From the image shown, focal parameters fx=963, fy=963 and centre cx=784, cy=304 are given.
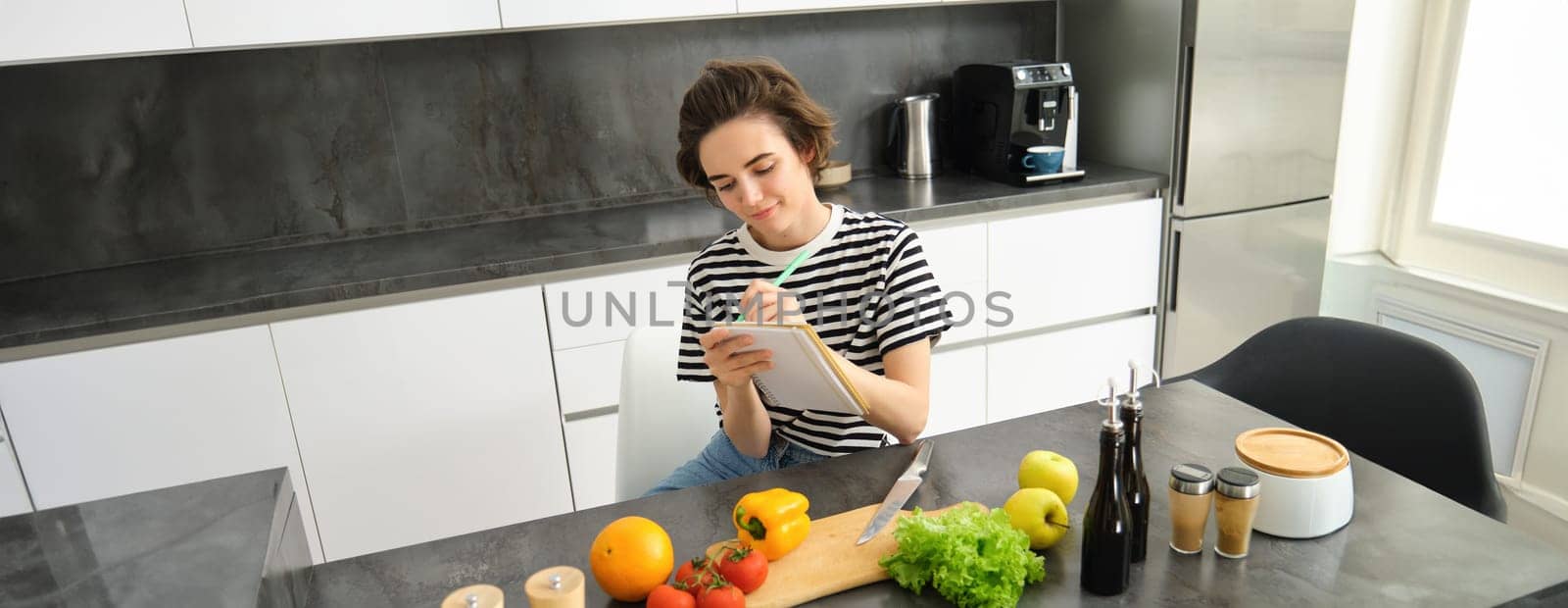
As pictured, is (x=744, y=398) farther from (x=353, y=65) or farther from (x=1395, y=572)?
(x=353, y=65)

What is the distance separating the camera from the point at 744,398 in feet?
4.83

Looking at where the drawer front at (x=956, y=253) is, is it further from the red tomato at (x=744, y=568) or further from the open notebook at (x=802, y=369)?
the red tomato at (x=744, y=568)

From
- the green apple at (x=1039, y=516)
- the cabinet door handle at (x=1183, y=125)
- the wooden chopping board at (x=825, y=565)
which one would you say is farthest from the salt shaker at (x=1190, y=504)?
the cabinet door handle at (x=1183, y=125)

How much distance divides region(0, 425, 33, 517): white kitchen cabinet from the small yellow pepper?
5.77 feet

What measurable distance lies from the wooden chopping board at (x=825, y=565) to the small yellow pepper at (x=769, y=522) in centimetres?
2

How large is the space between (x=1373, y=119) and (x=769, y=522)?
101 inches

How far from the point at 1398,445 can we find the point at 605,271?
5.41 feet

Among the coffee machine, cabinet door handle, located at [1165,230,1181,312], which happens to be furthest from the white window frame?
the coffee machine

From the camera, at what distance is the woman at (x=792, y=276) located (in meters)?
1.47

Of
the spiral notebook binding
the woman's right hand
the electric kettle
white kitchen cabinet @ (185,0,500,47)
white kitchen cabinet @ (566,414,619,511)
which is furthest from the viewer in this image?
the electric kettle

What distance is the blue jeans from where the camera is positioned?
5.15 feet

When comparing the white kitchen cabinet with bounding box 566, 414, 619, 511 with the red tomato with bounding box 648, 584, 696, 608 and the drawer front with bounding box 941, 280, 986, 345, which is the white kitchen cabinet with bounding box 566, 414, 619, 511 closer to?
the drawer front with bounding box 941, 280, 986, 345

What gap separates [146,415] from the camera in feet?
6.72

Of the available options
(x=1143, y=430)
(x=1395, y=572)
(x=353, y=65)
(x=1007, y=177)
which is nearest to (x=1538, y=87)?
(x=1007, y=177)
